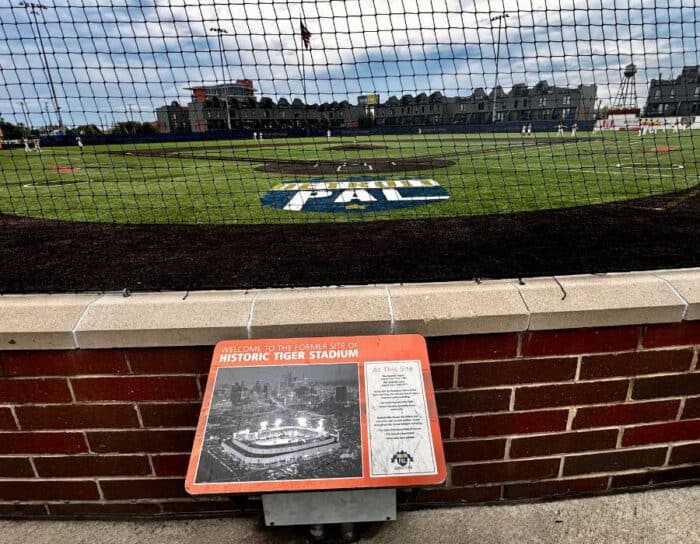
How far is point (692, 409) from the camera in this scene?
2.00 meters

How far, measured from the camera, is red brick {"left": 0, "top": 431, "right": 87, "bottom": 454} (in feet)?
6.15

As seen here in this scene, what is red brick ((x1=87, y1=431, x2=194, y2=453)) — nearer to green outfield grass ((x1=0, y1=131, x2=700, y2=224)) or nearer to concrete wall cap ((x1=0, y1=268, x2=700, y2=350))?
concrete wall cap ((x1=0, y1=268, x2=700, y2=350))

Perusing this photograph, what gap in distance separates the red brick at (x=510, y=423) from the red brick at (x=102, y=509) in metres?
1.31

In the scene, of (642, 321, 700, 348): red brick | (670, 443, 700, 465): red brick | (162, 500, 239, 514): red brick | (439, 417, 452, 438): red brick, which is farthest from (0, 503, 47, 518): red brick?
(670, 443, 700, 465): red brick

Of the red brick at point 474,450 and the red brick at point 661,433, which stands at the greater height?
the red brick at point 474,450

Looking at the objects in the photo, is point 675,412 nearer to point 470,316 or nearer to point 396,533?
point 470,316

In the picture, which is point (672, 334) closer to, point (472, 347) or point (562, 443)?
point (562, 443)

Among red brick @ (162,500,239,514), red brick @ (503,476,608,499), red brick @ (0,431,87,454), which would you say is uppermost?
red brick @ (0,431,87,454)

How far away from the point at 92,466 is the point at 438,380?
1.41 metres

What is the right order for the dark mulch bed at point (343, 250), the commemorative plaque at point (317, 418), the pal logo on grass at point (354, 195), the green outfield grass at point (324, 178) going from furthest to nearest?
the pal logo on grass at point (354, 195) < the green outfield grass at point (324, 178) < the dark mulch bed at point (343, 250) < the commemorative plaque at point (317, 418)

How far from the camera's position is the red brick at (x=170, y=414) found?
1841 millimetres

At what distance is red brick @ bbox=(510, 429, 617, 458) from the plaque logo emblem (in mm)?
717

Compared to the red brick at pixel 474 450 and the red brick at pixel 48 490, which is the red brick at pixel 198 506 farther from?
the red brick at pixel 474 450

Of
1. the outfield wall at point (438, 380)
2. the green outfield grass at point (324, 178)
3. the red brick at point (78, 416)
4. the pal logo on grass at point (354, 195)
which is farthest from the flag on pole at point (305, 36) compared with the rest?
the pal logo on grass at point (354, 195)
